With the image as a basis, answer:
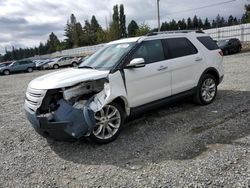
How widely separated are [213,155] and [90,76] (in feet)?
7.81

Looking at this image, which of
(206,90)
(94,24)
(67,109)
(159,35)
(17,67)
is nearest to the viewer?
(67,109)

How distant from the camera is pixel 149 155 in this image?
4527mm

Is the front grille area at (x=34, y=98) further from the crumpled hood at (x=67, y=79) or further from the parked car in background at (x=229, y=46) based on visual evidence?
the parked car in background at (x=229, y=46)

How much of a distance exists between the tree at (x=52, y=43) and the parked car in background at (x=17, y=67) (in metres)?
64.9

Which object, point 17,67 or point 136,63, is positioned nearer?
point 136,63

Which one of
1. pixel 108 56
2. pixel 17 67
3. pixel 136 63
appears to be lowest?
pixel 17 67

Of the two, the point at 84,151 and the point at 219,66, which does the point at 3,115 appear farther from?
the point at 219,66

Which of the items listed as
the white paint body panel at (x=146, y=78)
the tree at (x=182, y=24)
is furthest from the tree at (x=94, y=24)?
the white paint body panel at (x=146, y=78)

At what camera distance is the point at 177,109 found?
6.87 metres

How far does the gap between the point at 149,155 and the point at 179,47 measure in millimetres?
2973

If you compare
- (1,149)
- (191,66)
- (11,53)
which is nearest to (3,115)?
(1,149)

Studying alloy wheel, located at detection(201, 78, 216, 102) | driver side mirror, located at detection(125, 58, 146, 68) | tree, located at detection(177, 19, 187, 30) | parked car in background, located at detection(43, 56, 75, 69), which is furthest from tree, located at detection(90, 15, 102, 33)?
driver side mirror, located at detection(125, 58, 146, 68)

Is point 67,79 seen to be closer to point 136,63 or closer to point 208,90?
point 136,63

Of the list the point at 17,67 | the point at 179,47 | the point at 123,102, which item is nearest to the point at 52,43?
the point at 17,67
